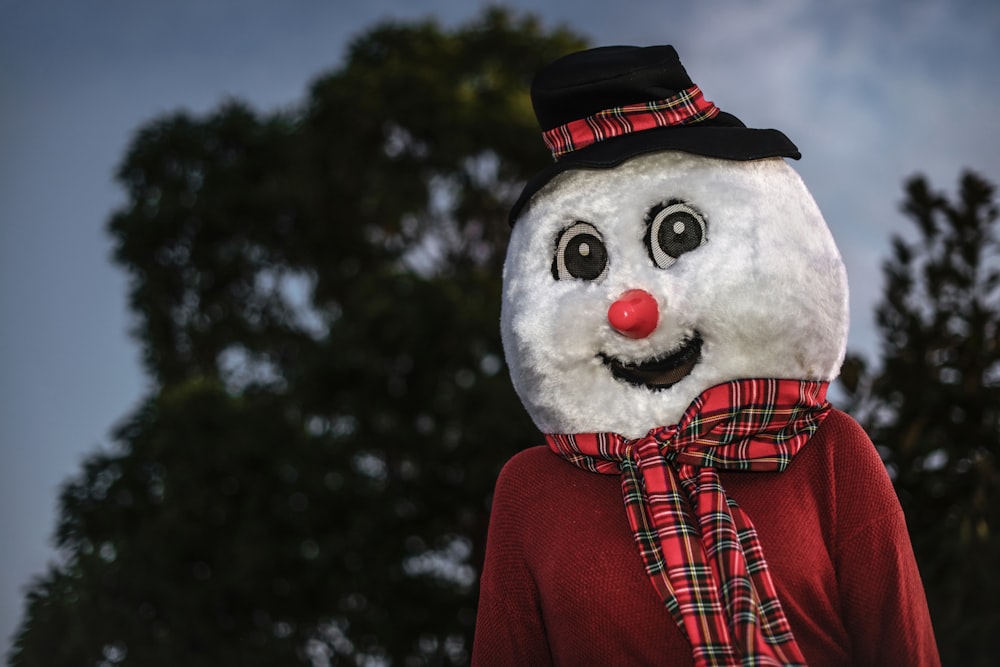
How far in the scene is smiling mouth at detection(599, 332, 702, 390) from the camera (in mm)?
2002

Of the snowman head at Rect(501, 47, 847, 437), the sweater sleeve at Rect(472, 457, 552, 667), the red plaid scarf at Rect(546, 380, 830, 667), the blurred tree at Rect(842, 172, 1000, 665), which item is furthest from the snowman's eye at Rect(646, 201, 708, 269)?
the blurred tree at Rect(842, 172, 1000, 665)

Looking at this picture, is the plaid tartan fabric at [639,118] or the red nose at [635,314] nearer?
the red nose at [635,314]

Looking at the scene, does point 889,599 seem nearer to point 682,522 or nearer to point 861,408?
point 682,522

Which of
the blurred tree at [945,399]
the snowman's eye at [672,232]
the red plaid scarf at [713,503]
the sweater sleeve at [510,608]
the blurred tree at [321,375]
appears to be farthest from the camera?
the blurred tree at [321,375]

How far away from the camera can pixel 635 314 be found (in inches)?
75.3

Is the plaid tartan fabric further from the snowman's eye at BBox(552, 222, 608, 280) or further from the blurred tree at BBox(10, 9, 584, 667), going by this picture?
the blurred tree at BBox(10, 9, 584, 667)

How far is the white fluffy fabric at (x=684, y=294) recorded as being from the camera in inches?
76.4

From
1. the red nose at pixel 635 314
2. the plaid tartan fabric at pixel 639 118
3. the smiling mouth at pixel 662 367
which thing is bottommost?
the smiling mouth at pixel 662 367

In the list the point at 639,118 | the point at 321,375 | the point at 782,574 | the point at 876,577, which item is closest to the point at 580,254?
the point at 639,118

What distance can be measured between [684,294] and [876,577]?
2.03 feet

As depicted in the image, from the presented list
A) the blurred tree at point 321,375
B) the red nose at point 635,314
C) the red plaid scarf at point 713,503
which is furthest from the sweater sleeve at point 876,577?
the blurred tree at point 321,375

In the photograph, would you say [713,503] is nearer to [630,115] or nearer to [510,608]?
[510,608]

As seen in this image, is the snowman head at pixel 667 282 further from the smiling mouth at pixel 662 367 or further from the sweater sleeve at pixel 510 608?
the sweater sleeve at pixel 510 608

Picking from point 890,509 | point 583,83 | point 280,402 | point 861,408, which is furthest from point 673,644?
point 280,402
